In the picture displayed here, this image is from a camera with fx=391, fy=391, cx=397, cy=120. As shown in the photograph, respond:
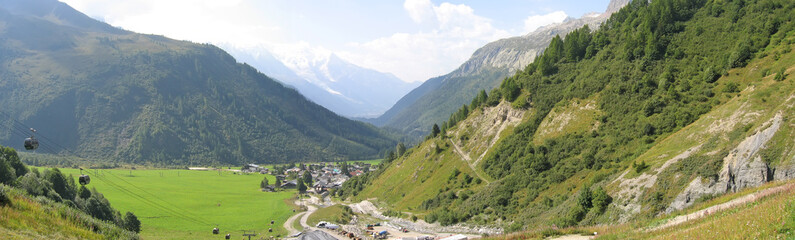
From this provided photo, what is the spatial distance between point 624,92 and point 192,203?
112522 millimetres

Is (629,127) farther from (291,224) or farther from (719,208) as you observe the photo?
(291,224)

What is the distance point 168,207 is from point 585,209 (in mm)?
99093

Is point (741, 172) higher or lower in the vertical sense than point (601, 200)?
higher

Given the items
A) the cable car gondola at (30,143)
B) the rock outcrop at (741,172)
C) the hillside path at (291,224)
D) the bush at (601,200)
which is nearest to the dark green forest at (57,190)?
the cable car gondola at (30,143)

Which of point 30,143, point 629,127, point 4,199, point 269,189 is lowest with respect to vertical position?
point 269,189

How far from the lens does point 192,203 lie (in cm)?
11219

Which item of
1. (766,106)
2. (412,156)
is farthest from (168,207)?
(766,106)

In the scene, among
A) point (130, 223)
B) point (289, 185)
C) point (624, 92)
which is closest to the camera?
Answer: point (130, 223)

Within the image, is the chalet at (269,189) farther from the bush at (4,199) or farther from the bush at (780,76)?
the bush at (780,76)

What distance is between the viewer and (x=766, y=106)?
45.7m

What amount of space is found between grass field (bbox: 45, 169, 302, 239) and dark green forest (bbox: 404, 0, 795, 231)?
4484 centimetres

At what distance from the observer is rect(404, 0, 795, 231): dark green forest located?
60062mm

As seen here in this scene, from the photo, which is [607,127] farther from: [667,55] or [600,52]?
[600,52]

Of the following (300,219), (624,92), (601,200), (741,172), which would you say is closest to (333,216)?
(300,219)
